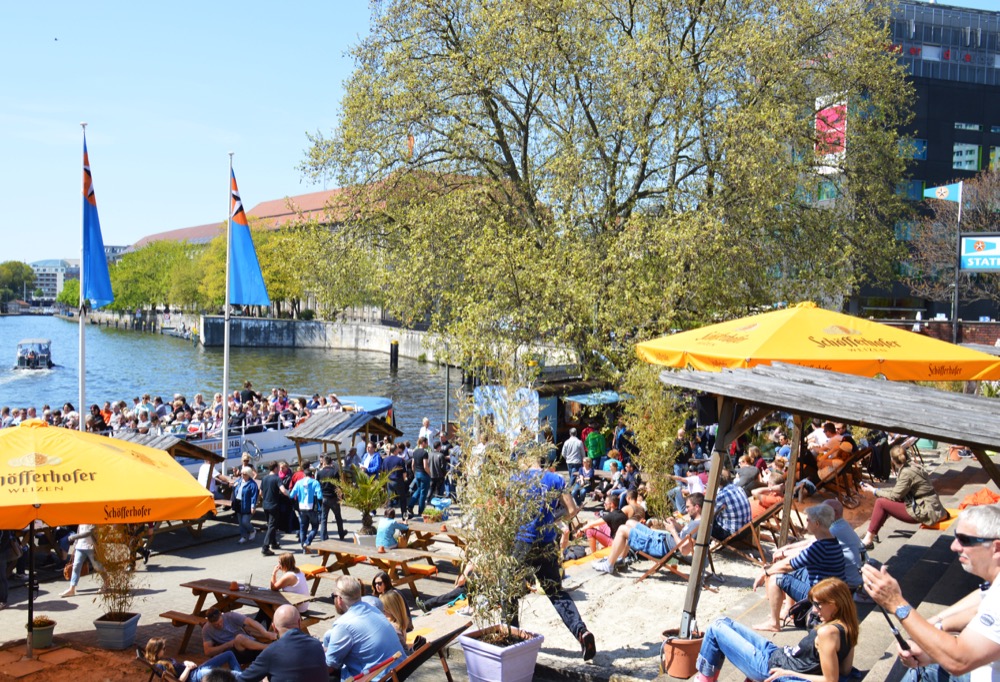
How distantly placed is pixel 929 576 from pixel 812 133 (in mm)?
16523

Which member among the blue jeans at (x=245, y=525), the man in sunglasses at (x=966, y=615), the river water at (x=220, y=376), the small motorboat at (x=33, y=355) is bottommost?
the river water at (x=220, y=376)

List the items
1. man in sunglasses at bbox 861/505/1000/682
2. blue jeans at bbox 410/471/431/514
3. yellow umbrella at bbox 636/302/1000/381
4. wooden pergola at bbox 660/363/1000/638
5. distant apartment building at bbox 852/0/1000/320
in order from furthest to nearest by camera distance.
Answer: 1. distant apartment building at bbox 852/0/1000/320
2. blue jeans at bbox 410/471/431/514
3. yellow umbrella at bbox 636/302/1000/381
4. wooden pergola at bbox 660/363/1000/638
5. man in sunglasses at bbox 861/505/1000/682

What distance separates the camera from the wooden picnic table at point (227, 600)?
9.55 metres

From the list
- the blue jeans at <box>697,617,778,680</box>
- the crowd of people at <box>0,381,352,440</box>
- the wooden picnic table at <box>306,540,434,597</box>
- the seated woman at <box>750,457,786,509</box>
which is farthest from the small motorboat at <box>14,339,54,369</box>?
the blue jeans at <box>697,617,778,680</box>

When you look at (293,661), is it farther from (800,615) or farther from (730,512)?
(730,512)

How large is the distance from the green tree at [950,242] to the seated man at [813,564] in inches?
2005

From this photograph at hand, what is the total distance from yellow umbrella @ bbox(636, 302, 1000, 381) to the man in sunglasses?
5713 mm

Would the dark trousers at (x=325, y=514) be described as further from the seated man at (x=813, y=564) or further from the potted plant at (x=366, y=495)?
the seated man at (x=813, y=564)

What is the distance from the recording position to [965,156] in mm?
75125

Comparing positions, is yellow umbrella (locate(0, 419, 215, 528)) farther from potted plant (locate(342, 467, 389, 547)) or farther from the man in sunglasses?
potted plant (locate(342, 467, 389, 547))

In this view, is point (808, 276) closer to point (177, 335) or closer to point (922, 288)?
point (922, 288)

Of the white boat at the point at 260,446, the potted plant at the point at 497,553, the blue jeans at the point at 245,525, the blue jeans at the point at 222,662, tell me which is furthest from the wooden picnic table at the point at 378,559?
the white boat at the point at 260,446

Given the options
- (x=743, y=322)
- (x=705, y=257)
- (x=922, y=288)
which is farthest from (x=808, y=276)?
(x=922, y=288)

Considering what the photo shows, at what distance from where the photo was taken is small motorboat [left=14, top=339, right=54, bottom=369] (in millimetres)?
74062
